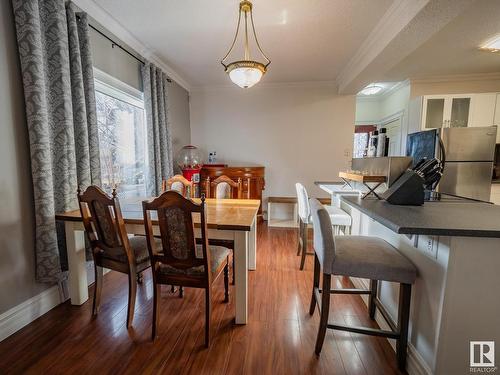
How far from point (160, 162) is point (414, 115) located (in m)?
4.00

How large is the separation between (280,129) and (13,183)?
3.78 metres

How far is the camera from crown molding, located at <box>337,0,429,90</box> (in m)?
1.86

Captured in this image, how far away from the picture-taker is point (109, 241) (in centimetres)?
160

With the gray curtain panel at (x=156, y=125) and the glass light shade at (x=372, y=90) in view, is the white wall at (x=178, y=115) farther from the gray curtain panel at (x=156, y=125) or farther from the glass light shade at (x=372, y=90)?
the glass light shade at (x=372, y=90)

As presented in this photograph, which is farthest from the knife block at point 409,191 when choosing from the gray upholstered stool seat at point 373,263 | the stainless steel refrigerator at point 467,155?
the stainless steel refrigerator at point 467,155

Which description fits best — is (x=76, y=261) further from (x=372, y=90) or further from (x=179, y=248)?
(x=372, y=90)

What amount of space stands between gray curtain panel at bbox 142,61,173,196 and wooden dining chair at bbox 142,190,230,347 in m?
1.87

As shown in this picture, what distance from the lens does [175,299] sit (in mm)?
1926

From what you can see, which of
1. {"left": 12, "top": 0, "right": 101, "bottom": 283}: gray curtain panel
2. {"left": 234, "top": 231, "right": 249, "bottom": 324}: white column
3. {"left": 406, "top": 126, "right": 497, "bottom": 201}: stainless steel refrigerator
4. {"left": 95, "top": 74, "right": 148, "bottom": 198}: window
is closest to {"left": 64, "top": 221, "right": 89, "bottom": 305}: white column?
{"left": 12, "top": 0, "right": 101, "bottom": 283}: gray curtain panel

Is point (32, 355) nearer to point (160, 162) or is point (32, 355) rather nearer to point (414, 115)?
point (160, 162)

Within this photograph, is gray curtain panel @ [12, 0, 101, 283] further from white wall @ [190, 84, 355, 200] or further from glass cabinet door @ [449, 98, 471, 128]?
glass cabinet door @ [449, 98, 471, 128]

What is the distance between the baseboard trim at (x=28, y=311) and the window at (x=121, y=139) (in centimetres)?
105

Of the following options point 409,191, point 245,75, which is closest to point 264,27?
point 245,75

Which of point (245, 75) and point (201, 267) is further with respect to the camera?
point (245, 75)
